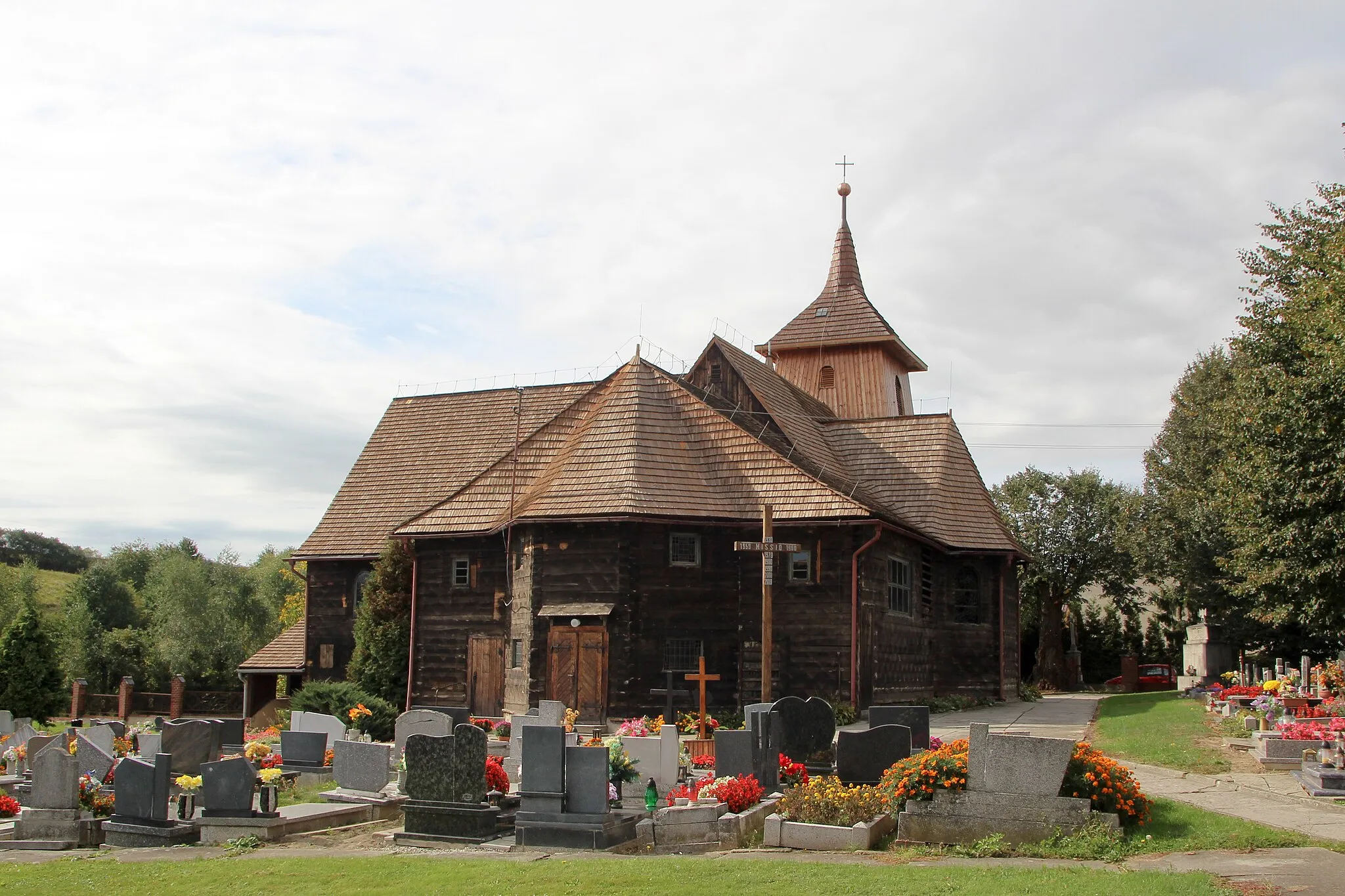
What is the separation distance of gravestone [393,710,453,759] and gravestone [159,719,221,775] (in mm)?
2858

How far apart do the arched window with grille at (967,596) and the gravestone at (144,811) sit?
23325mm

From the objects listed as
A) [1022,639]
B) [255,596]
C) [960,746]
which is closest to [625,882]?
[960,746]

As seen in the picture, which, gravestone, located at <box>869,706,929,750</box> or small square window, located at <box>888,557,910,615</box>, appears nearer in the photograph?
gravestone, located at <box>869,706,929,750</box>

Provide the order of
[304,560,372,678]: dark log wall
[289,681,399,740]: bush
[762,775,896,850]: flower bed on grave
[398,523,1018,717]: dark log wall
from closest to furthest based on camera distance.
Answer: [762,775,896,850]: flower bed on grave < [289,681,399,740]: bush < [398,523,1018,717]: dark log wall < [304,560,372,678]: dark log wall

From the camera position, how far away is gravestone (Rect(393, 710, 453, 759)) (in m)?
18.8

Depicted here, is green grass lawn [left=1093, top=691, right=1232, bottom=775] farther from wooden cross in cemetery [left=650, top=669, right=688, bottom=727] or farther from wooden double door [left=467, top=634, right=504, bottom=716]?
wooden double door [left=467, top=634, right=504, bottom=716]

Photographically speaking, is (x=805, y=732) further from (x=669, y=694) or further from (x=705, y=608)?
(x=705, y=608)

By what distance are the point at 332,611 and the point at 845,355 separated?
19960mm

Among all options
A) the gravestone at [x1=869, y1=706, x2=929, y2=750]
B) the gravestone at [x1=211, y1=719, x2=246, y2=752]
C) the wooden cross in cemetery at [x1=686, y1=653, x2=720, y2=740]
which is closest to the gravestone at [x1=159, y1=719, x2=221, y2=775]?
the gravestone at [x1=211, y1=719, x2=246, y2=752]

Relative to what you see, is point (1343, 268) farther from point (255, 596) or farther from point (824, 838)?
point (255, 596)

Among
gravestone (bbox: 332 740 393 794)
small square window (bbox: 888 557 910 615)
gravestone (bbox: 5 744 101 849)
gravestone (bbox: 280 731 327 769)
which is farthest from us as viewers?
small square window (bbox: 888 557 910 615)

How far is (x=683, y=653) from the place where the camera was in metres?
26.5

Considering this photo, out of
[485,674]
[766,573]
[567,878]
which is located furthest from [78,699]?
[567,878]

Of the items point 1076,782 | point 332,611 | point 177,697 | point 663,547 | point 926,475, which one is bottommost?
point 177,697
